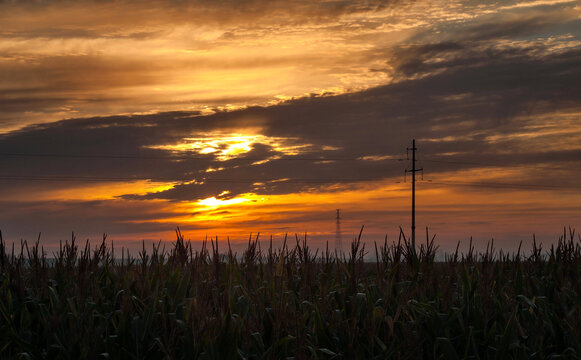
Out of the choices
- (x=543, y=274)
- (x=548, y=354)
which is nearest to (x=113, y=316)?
(x=548, y=354)

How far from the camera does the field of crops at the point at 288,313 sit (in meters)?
8.48

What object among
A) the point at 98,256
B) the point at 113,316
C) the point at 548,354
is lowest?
the point at 548,354

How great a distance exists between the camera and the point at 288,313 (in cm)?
871

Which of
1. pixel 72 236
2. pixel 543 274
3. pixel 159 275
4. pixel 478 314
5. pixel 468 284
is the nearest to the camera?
pixel 478 314

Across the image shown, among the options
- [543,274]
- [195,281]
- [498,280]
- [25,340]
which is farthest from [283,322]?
[543,274]

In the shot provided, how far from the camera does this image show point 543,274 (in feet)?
42.1

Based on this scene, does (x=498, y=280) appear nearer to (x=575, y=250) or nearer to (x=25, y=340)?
(x=575, y=250)

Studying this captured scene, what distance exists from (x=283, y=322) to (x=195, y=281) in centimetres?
245

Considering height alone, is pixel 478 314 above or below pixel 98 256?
below

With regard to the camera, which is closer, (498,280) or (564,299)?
(564,299)

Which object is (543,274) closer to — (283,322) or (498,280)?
(498,280)

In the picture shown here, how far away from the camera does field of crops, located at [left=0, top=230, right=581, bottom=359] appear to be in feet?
27.8

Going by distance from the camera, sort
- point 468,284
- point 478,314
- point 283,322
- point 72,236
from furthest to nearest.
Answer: point 72,236
point 468,284
point 478,314
point 283,322

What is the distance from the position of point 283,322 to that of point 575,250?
7.88 m
